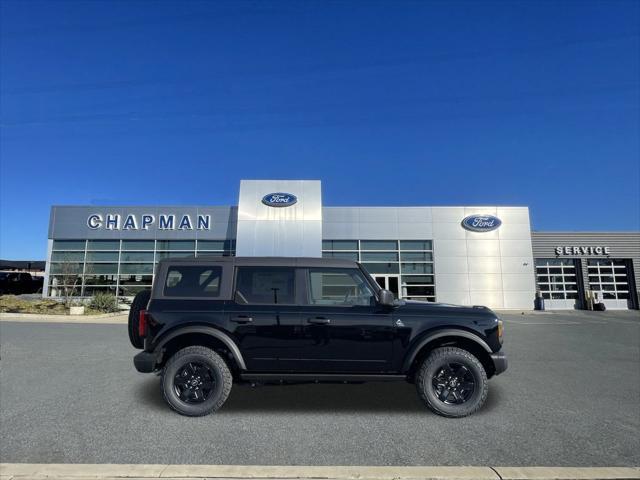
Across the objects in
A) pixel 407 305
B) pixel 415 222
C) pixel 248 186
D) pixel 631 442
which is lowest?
pixel 631 442

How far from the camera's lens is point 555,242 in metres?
25.8

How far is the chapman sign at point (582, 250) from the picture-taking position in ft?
84.2

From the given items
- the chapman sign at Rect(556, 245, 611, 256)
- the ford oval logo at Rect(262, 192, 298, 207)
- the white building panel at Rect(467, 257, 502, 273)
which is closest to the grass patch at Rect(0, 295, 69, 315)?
the ford oval logo at Rect(262, 192, 298, 207)

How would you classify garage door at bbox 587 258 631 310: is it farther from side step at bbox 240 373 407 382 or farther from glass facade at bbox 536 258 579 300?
side step at bbox 240 373 407 382

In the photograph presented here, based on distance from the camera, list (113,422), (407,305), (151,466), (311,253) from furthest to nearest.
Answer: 1. (311,253)
2. (407,305)
3. (113,422)
4. (151,466)

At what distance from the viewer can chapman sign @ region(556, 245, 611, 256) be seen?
84.2 ft

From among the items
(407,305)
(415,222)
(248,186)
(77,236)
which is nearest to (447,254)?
→ (415,222)

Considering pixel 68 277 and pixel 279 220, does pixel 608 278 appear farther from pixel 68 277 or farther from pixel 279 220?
pixel 68 277

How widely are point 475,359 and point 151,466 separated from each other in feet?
11.5

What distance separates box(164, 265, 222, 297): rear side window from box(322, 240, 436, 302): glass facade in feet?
63.1

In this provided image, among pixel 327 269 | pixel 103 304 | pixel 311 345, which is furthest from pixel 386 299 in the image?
pixel 103 304

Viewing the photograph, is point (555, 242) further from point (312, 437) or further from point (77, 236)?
point (77, 236)

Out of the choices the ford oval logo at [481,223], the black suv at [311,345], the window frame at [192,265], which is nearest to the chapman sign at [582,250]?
the ford oval logo at [481,223]

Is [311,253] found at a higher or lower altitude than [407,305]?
higher
